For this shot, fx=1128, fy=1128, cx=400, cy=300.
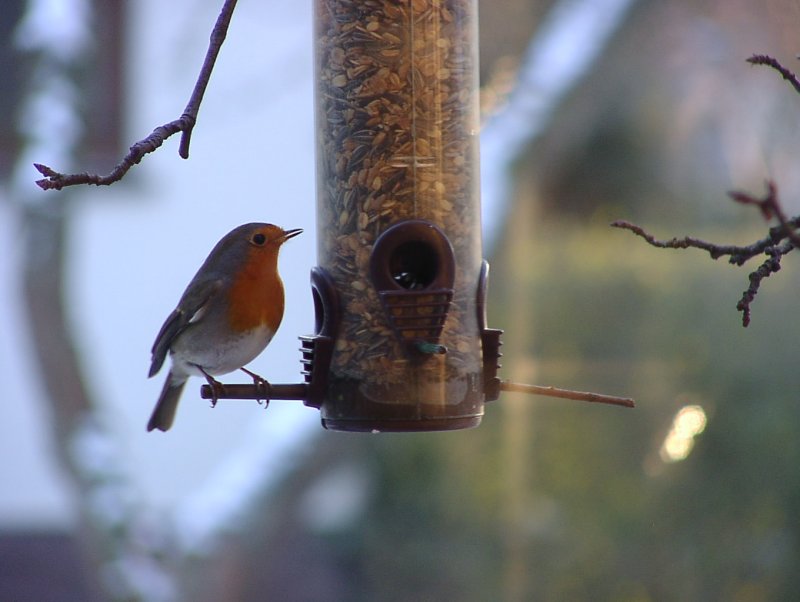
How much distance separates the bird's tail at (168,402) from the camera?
3.74 meters

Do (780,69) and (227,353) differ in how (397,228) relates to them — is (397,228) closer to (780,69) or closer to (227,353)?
(227,353)

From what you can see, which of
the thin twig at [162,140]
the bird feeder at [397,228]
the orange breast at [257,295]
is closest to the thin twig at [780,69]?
the thin twig at [162,140]

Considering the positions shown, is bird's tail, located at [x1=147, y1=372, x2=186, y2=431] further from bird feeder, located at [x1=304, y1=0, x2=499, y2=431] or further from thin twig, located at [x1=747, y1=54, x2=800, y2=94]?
thin twig, located at [x1=747, y1=54, x2=800, y2=94]

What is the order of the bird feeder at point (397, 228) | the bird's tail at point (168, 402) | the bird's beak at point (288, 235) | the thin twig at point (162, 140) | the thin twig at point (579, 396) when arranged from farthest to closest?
the bird's tail at point (168, 402)
the bird's beak at point (288, 235)
the bird feeder at point (397, 228)
the thin twig at point (579, 396)
the thin twig at point (162, 140)

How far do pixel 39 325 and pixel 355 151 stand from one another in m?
4.09

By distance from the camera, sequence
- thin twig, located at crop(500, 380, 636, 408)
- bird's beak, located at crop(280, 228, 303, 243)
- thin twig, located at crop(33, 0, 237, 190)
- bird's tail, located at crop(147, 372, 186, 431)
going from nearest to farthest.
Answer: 1. thin twig, located at crop(33, 0, 237, 190)
2. thin twig, located at crop(500, 380, 636, 408)
3. bird's beak, located at crop(280, 228, 303, 243)
4. bird's tail, located at crop(147, 372, 186, 431)

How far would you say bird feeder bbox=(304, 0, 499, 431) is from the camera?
308 centimetres

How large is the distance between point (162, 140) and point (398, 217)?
127 centimetres

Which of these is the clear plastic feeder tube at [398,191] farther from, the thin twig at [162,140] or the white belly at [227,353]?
the thin twig at [162,140]

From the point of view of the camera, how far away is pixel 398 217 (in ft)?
10.5

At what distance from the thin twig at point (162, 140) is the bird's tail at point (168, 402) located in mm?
1746

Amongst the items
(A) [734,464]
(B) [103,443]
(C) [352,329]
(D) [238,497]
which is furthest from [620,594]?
(C) [352,329]

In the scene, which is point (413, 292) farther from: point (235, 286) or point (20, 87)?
point (20, 87)

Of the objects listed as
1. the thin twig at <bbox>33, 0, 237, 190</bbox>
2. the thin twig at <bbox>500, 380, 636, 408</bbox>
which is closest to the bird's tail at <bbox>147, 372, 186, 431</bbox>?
the thin twig at <bbox>500, 380, 636, 408</bbox>
